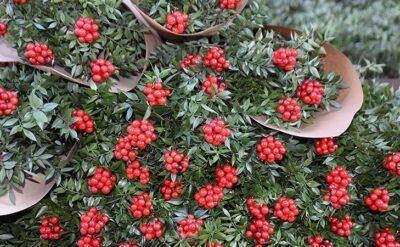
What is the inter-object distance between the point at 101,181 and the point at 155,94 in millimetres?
403

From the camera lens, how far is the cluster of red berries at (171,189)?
189cm

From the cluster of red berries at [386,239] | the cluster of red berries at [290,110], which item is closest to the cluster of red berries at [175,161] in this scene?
the cluster of red berries at [290,110]

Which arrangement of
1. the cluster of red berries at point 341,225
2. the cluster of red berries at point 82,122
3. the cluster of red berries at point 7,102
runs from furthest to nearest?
1. the cluster of red berries at point 341,225
2. the cluster of red berries at point 82,122
3. the cluster of red berries at point 7,102

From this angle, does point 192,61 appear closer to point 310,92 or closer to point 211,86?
point 211,86

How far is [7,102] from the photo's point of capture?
5.74ft

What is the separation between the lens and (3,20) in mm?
1816

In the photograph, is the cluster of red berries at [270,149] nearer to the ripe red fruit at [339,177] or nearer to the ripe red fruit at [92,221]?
the ripe red fruit at [339,177]

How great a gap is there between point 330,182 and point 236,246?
0.46 m

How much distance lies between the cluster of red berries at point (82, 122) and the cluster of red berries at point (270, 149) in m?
0.67

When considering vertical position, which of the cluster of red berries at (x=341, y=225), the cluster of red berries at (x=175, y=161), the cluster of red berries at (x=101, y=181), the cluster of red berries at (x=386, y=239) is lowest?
the cluster of red berries at (x=386, y=239)

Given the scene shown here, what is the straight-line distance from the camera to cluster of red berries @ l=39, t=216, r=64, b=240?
78.7 inches

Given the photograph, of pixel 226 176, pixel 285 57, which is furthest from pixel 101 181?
pixel 285 57

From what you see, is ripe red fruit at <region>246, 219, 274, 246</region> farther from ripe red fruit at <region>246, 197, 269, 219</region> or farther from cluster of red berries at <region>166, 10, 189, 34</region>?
cluster of red berries at <region>166, 10, 189, 34</region>

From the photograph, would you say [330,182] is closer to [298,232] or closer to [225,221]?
[298,232]
